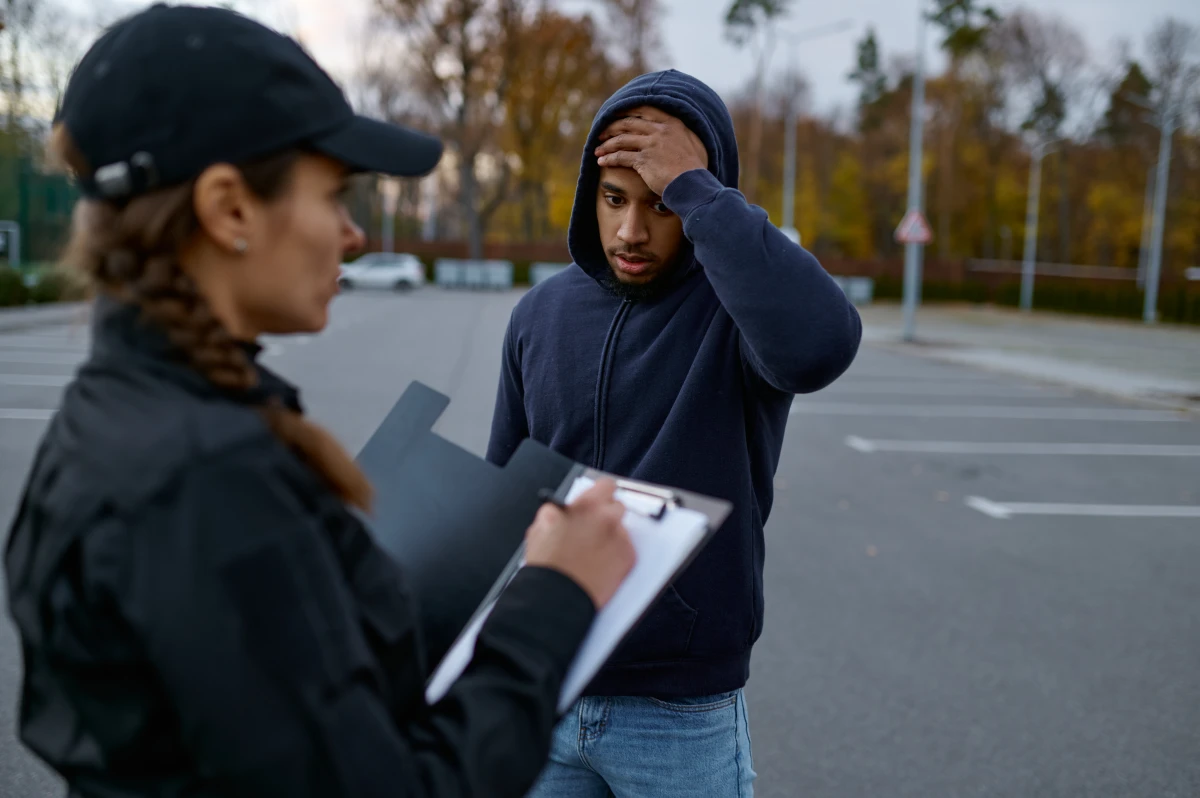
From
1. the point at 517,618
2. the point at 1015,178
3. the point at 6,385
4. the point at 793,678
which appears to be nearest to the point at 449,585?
the point at 517,618

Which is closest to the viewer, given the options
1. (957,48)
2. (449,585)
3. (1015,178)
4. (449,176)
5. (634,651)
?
(449,585)

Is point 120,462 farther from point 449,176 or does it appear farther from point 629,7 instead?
point 449,176

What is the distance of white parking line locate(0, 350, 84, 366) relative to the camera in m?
12.8

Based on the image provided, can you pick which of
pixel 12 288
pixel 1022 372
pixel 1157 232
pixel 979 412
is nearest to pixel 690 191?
pixel 979 412

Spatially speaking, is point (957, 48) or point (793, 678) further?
point (957, 48)

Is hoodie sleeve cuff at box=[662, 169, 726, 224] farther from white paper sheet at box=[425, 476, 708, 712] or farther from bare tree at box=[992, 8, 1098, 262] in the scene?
bare tree at box=[992, 8, 1098, 262]

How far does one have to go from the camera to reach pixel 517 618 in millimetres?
1056

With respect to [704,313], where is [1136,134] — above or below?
above

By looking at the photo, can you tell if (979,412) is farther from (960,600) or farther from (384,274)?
(384,274)

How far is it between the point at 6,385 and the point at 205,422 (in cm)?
1172

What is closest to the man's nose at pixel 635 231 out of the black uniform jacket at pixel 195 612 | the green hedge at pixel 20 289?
the black uniform jacket at pixel 195 612

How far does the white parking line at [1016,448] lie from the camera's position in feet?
30.2

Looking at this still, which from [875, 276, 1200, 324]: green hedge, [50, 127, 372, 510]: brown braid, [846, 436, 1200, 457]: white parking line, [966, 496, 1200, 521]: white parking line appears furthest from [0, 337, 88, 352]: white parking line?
[875, 276, 1200, 324]: green hedge

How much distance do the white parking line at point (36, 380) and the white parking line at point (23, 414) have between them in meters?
1.41
